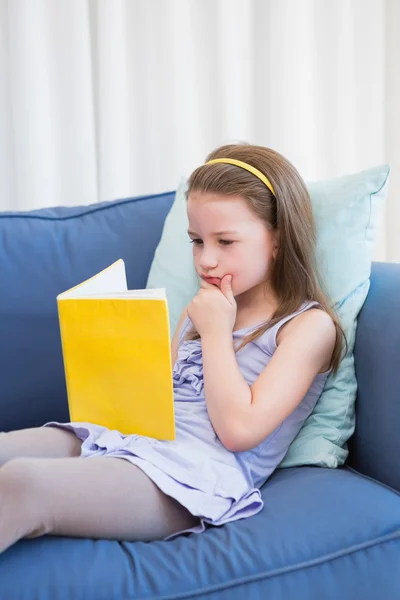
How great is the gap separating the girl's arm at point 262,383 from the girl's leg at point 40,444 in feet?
0.73

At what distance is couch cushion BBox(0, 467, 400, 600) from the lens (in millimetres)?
798

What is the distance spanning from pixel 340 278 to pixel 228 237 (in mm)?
218

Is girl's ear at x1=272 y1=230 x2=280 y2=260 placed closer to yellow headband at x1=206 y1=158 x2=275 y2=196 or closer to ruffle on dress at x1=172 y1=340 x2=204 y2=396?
yellow headband at x1=206 y1=158 x2=275 y2=196

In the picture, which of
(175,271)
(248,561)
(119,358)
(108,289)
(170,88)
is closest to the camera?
(248,561)

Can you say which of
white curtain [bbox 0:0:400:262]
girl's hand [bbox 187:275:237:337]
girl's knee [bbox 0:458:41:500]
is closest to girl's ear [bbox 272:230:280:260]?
girl's hand [bbox 187:275:237:337]

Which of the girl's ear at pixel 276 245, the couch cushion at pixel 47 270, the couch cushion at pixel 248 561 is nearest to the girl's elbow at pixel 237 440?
the couch cushion at pixel 248 561

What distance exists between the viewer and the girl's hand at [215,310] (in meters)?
1.14

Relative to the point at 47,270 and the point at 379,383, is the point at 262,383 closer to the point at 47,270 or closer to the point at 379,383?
the point at 379,383

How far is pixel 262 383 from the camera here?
1058mm

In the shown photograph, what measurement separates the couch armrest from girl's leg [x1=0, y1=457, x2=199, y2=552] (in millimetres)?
306

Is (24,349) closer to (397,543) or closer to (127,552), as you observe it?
(127,552)

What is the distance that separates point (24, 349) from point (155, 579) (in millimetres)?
667

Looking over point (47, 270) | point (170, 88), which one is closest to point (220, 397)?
point (47, 270)

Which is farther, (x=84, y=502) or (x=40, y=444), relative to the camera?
(x=40, y=444)
